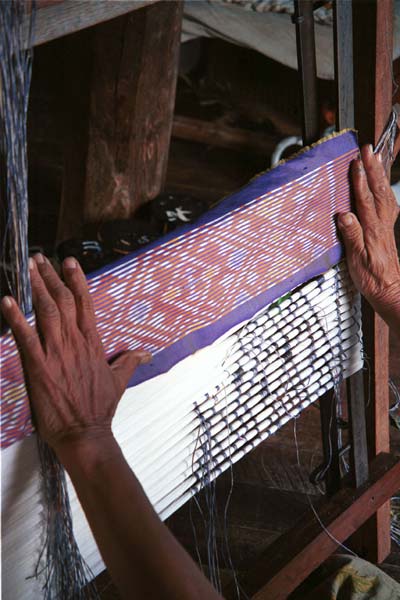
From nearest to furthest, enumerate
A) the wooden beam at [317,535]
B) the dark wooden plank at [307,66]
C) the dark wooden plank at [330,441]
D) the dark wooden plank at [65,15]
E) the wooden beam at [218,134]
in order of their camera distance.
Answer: the dark wooden plank at [65,15], the dark wooden plank at [307,66], the wooden beam at [317,535], the dark wooden plank at [330,441], the wooden beam at [218,134]

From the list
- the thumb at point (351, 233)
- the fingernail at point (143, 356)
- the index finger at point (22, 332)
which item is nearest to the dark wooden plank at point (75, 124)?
the thumb at point (351, 233)

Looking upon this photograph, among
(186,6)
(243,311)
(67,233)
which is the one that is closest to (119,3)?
(243,311)

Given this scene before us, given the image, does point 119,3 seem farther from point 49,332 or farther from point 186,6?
point 186,6

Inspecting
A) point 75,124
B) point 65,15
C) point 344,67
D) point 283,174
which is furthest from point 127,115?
point 65,15

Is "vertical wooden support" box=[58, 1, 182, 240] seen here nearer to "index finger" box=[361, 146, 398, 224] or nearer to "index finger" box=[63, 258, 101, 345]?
"index finger" box=[361, 146, 398, 224]

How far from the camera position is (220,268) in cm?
142

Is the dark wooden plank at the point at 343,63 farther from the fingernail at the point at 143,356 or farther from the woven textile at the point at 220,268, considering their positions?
the fingernail at the point at 143,356

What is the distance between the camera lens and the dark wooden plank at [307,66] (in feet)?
4.87

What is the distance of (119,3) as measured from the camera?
125 cm

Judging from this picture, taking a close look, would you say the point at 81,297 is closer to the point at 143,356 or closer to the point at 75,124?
the point at 143,356

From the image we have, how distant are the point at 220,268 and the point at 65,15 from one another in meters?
0.48

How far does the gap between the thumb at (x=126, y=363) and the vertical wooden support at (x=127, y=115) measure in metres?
1.82

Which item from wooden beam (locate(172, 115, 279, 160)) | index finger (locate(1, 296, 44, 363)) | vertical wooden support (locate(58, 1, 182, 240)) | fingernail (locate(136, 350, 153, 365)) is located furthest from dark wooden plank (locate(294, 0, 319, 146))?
wooden beam (locate(172, 115, 279, 160))

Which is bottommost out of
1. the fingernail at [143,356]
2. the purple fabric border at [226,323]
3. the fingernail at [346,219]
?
the purple fabric border at [226,323]
